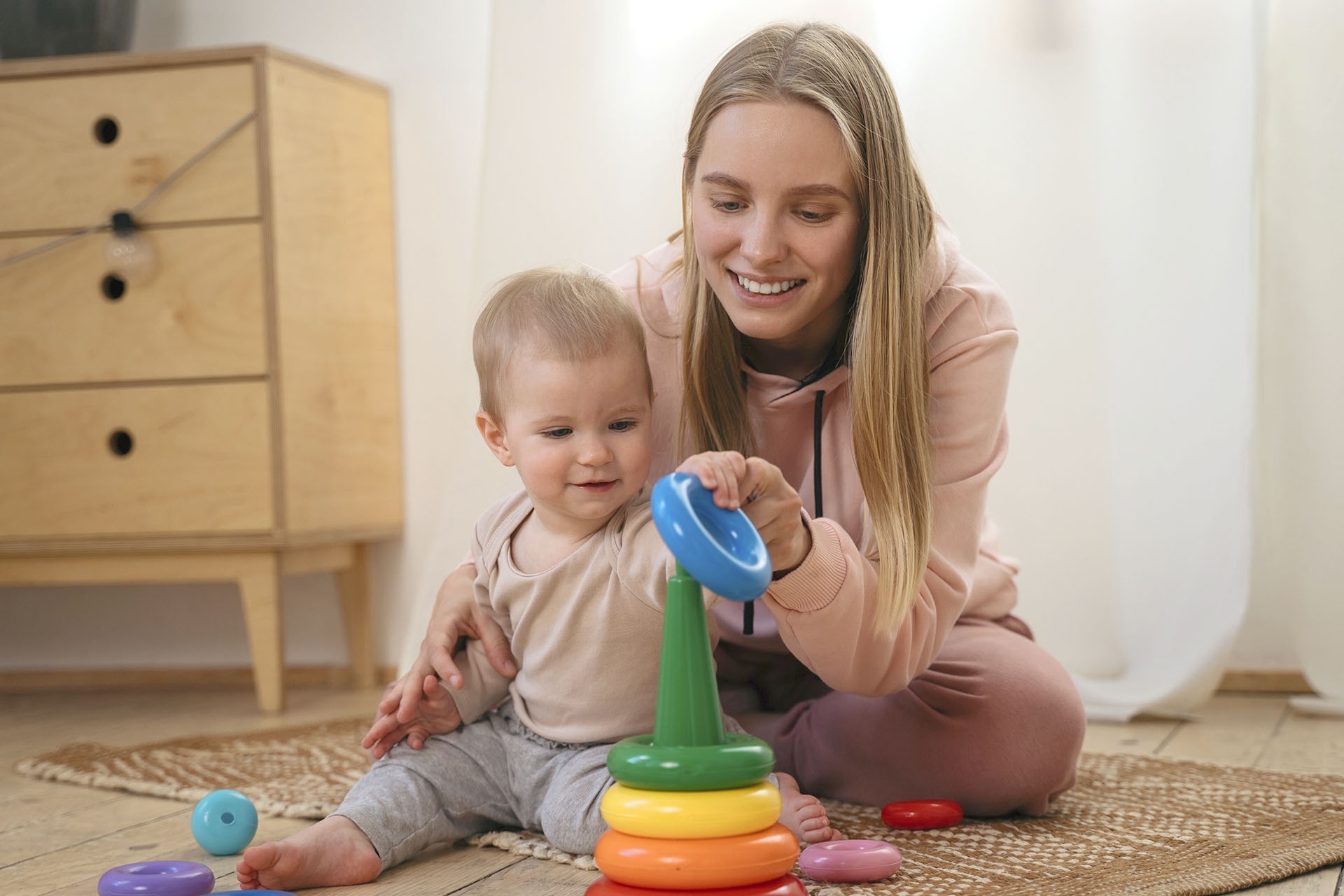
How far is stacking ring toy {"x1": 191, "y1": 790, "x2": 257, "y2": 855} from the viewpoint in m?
1.05

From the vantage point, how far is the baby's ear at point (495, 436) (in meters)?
1.10

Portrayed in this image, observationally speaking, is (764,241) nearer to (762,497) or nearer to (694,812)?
(762,497)

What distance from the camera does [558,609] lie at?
107cm

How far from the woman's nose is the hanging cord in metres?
1.06

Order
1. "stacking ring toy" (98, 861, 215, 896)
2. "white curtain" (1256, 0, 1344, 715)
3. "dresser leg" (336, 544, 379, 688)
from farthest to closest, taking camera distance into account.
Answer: "dresser leg" (336, 544, 379, 688), "white curtain" (1256, 0, 1344, 715), "stacking ring toy" (98, 861, 215, 896)

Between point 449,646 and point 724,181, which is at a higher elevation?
point 724,181

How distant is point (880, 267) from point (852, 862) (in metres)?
0.47

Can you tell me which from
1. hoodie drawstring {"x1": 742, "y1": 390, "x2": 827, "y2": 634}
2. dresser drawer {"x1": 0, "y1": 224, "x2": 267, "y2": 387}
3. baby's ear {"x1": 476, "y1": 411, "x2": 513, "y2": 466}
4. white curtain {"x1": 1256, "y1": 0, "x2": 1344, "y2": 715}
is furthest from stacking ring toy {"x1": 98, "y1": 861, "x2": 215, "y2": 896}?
white curtain {"x1": 1256, "y1": 0, "x2": 1344, "y2": 715}

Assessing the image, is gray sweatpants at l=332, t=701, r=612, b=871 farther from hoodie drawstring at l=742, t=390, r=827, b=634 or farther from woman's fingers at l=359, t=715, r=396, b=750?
hoodie drawstring at l=742, t=390, r=827, b=634

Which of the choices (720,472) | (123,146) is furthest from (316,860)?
(123,146)

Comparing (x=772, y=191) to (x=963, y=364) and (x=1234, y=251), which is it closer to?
(x=963, y=364)

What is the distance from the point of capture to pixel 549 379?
3.39 ft

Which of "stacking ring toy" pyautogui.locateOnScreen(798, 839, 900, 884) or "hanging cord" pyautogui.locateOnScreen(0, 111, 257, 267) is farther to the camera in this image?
"hanging cord" pyautogui.locateOnScreen(0, 111, 257, 267)

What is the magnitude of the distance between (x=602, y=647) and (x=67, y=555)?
1.17 m
